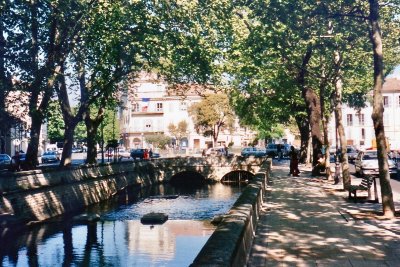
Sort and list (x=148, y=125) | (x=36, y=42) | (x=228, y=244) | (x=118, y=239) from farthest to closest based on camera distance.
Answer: (x=148, y=125) < (x=36, y=42) < (x=118, y=239) < (x=228, y=244)

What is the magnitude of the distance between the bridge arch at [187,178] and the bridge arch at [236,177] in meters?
2.48

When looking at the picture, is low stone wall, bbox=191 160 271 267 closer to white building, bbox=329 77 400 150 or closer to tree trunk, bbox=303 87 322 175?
tree trunk, bbox=303 87 322 175

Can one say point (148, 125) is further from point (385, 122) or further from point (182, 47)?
point (182, 47)

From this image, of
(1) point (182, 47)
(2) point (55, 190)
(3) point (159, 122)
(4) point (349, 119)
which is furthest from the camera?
(3) point (159, 122)

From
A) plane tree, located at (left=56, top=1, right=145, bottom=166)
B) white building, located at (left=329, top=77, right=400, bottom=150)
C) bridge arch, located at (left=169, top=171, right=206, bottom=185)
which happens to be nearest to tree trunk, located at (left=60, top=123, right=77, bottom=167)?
plane tree, located at (left=56, top=1, right=145, bottom=166)

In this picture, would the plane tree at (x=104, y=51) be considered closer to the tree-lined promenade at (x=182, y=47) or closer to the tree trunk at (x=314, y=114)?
the tree-lined promenade at (x=182, y=47)

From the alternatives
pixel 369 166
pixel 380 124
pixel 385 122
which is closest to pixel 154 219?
pixel 380 124

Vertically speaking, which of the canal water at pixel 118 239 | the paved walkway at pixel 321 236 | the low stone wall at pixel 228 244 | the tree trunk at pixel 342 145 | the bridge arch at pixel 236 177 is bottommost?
the canal water at pixel 118 239

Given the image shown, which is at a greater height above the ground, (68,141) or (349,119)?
(349,119)

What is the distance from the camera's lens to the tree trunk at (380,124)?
13.5 metres

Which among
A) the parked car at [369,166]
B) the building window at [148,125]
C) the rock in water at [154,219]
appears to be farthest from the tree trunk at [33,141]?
the building window at [148,125]

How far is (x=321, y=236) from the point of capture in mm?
11227

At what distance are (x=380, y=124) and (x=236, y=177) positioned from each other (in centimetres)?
3668

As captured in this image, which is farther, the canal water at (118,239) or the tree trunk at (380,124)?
the canal water at (118,239)
